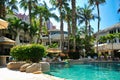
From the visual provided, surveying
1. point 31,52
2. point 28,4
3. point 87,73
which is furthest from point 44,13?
point 31,52

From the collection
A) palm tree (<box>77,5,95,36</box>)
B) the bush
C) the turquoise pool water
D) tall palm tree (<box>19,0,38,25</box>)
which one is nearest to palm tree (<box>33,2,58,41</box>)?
tall palm tree (<box>19,0,38,25</box>)

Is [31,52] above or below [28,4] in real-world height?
below

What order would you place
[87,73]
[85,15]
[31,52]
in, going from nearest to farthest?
[31,52]
[87,73]
[85,15]

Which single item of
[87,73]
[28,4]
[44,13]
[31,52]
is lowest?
[87,73]

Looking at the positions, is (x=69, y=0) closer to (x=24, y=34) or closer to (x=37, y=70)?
(x=24, y=34)

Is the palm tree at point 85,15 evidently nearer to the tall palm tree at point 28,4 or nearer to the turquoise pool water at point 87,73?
the tall palm tree at point 28,4

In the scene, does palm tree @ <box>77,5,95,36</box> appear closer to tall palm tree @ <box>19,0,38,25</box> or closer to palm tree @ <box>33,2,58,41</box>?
palm tree @ <box>33,2,58,41</box>

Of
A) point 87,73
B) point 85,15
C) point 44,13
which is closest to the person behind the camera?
point 87,73

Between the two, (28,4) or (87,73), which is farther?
(28,4)

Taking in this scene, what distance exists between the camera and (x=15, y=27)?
43844mm

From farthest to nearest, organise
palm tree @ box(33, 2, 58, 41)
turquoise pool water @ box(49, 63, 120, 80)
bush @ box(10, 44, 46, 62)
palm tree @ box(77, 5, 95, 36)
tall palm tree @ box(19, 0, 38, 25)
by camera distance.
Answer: palm tree @ box(77, 5, 95, 36), palm tree @ box(33, 2, 58, 41), tall palm tree @ box(19, 0, 38, 25), bush @ box(10, 44, 46, 62), turquoise pool water @ box(49, 63, 120, 80)

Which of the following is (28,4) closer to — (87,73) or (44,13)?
(44,13)

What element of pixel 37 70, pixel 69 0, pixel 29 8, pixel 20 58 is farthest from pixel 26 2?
pixel 37 70

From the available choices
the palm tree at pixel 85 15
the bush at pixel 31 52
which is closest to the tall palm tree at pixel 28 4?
the palm tree at pixel 85 15
